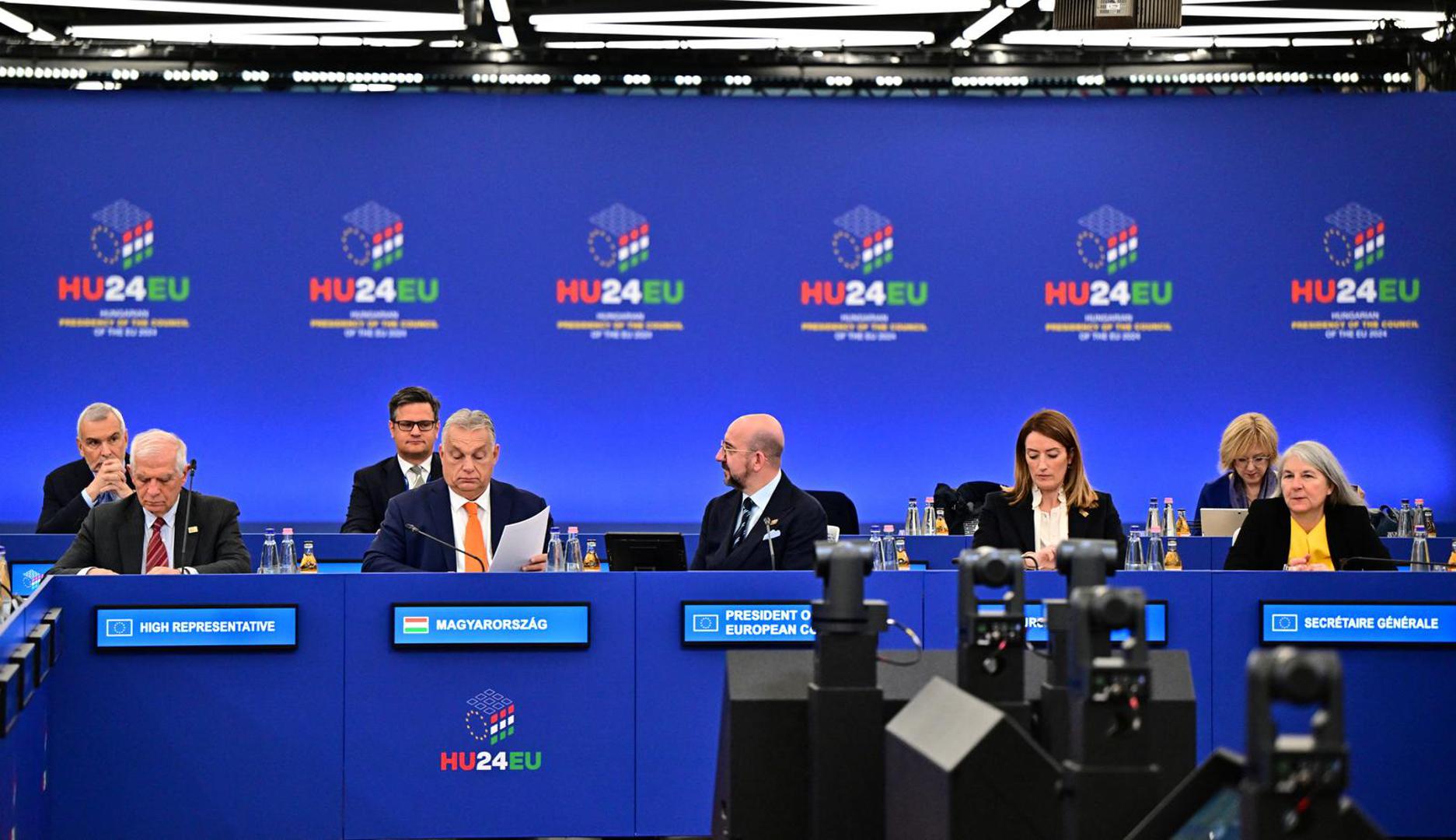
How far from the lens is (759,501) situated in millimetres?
5270

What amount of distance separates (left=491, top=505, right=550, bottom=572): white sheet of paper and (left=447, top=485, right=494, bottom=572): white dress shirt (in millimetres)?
454

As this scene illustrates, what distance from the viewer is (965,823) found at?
1765 mm

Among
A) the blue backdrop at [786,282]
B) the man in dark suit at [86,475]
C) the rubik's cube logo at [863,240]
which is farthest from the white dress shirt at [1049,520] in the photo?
the rubik's cube logo at [863,240]

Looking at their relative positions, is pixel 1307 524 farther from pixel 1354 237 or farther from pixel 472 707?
pixel 1354 237

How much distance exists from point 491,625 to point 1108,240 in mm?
5676

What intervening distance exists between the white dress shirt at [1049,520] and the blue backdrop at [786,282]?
387cm

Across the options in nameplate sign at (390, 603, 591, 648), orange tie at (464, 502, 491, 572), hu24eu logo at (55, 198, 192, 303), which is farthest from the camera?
hu24eu logo at (55, 198, 192, 303)

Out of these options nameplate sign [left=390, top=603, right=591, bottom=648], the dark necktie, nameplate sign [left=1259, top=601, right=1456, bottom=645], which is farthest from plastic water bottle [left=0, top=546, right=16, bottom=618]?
nameplate sign [left=1259, top=601, right=1456, bottom=645]

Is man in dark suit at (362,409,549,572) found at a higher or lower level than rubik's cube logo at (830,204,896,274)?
lower

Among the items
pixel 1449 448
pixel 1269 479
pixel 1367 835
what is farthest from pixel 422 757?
pixel 1449 448

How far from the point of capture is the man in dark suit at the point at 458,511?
5.18 metres

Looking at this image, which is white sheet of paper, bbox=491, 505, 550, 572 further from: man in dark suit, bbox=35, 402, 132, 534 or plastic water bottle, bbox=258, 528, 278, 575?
man in dark suit, bbox=35, 402, 132, 534

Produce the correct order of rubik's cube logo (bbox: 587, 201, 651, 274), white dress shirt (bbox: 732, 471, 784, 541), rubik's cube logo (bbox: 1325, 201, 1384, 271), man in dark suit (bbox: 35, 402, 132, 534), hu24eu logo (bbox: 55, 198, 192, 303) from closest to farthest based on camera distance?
white dress shirt (bbox: 732, 471, 784, 541) → man in dark suit (bbox: 35, 402, 132, 534) → hu24eu logo (bbox: 55, 198, 192, 303) → rubik's cube logo (bbox: 587, 201, 651, 274) → rubik's cube logo (bbox: 1325, 201, 1384, 271)

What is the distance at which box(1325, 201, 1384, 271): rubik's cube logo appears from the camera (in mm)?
9227
